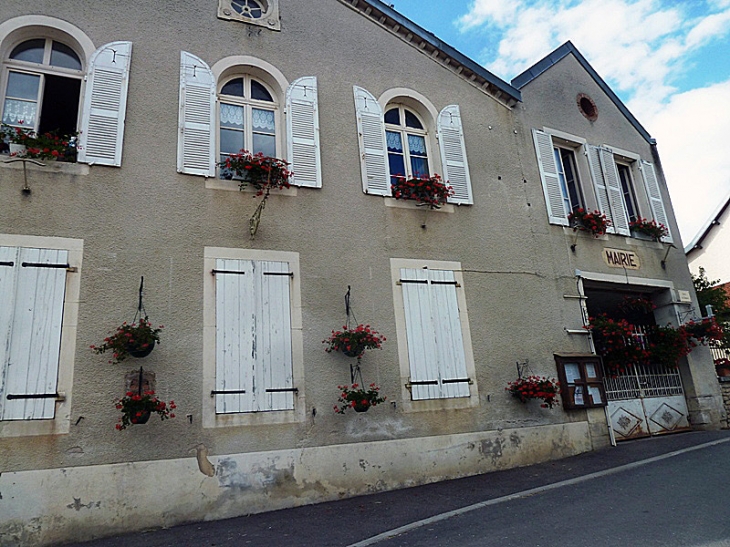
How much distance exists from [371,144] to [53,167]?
4023mm

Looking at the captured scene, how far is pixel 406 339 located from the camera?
7.30 meters

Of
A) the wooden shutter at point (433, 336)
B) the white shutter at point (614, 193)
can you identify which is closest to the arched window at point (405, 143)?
the wooden shutter at point (433, 336)

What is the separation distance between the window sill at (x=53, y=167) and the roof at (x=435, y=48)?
469 cm

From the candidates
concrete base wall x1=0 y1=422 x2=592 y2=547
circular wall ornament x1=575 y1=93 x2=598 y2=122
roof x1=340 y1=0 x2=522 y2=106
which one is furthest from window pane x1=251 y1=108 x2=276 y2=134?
circular wall ornament x1=575 y1=93 x2=598 y2=122

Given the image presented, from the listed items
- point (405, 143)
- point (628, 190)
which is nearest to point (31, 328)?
point (405, 143)

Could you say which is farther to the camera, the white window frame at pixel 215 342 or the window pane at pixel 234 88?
the window pane at pixel 234 88

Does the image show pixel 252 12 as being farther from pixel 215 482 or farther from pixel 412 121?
pixel 215 482

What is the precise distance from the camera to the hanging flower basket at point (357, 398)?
21.1 feet

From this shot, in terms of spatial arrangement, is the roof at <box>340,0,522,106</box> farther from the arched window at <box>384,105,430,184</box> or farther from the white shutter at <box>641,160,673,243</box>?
the white shutter at <box>641,160,673,243</box>

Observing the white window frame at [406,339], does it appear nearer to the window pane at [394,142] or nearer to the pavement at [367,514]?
the pavement at [367,514]

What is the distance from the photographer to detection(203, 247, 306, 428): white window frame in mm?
6109

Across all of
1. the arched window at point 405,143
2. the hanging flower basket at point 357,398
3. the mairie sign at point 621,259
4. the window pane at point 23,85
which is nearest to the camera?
the hanging flower basket at point 357,398

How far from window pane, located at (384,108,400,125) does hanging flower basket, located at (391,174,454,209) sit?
1086 mm

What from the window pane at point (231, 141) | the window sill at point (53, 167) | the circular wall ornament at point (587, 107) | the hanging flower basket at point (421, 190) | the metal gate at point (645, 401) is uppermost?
the circular wall ornament at point (587, 107)
